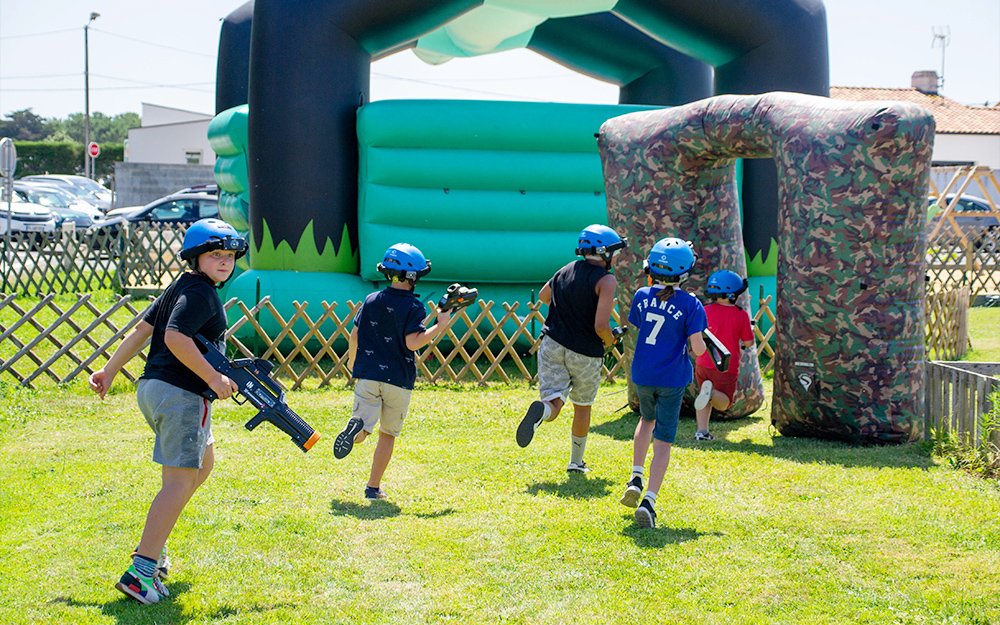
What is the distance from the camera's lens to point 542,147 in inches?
492

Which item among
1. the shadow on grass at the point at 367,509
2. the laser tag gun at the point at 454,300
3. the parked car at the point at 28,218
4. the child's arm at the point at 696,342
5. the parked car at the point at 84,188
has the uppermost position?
the parked car at the point at 84,188

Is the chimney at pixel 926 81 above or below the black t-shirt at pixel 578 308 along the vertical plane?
above

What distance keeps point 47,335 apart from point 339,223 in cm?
328

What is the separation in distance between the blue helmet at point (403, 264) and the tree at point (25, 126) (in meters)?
88.1

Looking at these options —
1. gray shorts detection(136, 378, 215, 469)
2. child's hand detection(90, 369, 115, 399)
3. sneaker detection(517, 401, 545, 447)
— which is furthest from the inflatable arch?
gray shorts detection(136, 378, 215, 469)

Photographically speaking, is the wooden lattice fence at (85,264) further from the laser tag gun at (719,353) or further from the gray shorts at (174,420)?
the gray shorts at (174,420)

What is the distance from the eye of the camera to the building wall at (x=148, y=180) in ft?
125

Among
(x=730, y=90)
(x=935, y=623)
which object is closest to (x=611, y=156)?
(x=730, y=90)

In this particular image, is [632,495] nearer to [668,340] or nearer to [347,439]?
[668,340]

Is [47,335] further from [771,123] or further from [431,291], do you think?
[771,123]

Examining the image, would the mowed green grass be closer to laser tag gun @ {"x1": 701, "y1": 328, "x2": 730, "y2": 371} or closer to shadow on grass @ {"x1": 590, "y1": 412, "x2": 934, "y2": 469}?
shadow on grass @ {"x1": 590, "y1": 412, "x2": 934, "y2": 469}

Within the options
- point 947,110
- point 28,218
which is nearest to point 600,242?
point 28,218

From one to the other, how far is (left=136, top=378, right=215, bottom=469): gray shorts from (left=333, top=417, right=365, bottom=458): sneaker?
166 cm

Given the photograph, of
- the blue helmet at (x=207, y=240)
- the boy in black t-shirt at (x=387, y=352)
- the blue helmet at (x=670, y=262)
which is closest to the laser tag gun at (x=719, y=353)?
the blue helmet at (x=670, y=262)
